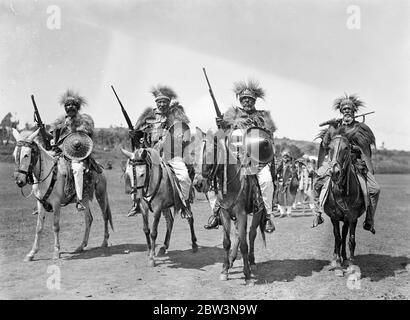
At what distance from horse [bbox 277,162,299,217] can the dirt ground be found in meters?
3.33

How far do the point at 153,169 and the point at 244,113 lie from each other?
265 centimetres

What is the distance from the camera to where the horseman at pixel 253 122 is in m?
9.31

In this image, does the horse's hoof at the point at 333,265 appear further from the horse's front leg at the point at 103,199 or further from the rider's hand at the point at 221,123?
the horse's front leg at the point at 103,199

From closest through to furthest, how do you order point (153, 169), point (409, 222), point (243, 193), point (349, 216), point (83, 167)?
point (243, 193), point (349, 216), point (153, 169), point (83, 167), point (409, 222)

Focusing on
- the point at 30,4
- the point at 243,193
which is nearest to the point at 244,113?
the point at 243,193

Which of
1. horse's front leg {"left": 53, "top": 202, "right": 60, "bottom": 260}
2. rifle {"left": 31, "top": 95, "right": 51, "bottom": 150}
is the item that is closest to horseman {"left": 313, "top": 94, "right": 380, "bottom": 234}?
horse's front leg {"left": 53, "top": 202, "right": 60, "bottom": 260}

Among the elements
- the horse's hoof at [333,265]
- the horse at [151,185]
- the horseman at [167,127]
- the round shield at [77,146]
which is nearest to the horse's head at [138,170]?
the horse at [151,185]

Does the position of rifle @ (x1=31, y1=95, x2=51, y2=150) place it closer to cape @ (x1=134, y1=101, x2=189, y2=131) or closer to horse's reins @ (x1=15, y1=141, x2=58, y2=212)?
horse's reins @ (x1=15, y1=141, x2=58, y2=212)

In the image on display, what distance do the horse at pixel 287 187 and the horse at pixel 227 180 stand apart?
10483mm

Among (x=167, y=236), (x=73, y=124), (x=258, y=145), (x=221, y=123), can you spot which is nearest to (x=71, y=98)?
(x=73, y=124)

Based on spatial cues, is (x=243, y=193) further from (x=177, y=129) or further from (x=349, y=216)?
(x=177, y=129)

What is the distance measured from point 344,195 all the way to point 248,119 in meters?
2.73

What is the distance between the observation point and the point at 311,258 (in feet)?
35.8

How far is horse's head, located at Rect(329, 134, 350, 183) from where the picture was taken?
29.1ft
